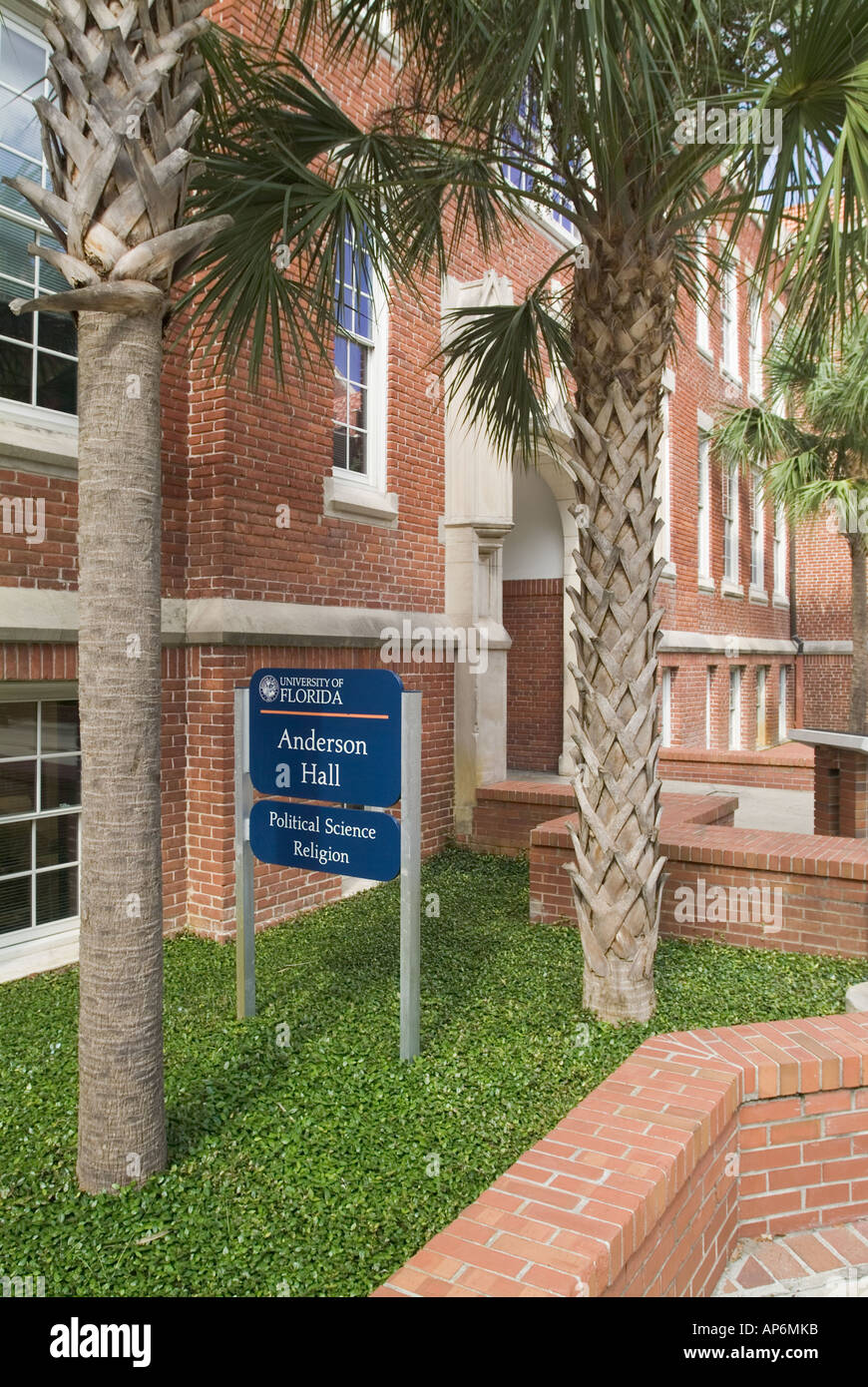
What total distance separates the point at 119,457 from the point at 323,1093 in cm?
269

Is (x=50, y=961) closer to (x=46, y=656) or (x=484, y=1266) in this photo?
(x=46, y=656)

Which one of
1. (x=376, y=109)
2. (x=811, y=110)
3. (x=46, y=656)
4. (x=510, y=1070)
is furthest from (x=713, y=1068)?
(x=376, y=109)

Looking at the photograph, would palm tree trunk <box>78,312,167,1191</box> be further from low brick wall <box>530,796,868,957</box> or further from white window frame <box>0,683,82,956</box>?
low brick wall <box>530,796,868,957</box>

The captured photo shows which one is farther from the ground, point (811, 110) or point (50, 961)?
point (811, 110)

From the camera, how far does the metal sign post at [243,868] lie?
4910 millimetres

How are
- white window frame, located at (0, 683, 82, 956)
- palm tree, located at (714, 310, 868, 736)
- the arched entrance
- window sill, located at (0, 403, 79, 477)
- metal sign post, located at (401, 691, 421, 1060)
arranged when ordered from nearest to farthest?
1. metal sign post, located at (401, 691, 421, 1060)
2. window sill, located at (0, 403, 79, 477)
3. white window frame, located at (0, 683, 82, 956)
4. the arched entrance
5. palm tree, located at (714, 310, 868, 736)

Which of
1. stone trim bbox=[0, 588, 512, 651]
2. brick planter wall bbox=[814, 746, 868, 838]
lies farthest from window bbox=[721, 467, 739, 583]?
stone trim bbox=[0, 588, 512, 651]

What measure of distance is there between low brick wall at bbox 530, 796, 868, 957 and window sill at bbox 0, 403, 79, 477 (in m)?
3.74

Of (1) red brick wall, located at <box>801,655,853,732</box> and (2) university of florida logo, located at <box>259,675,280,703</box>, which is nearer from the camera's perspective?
(2) university of florida logo, located at <box>259,675,280,703</box>

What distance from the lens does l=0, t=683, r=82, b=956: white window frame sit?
5.67 meters

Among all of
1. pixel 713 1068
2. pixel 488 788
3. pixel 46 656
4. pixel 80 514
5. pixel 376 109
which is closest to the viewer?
pixel 80 514

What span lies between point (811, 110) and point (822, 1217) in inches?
169

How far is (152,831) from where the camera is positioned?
3.23 m

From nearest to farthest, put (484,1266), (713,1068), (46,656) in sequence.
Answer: (484,1266)
(713,1068)
(46,656)
